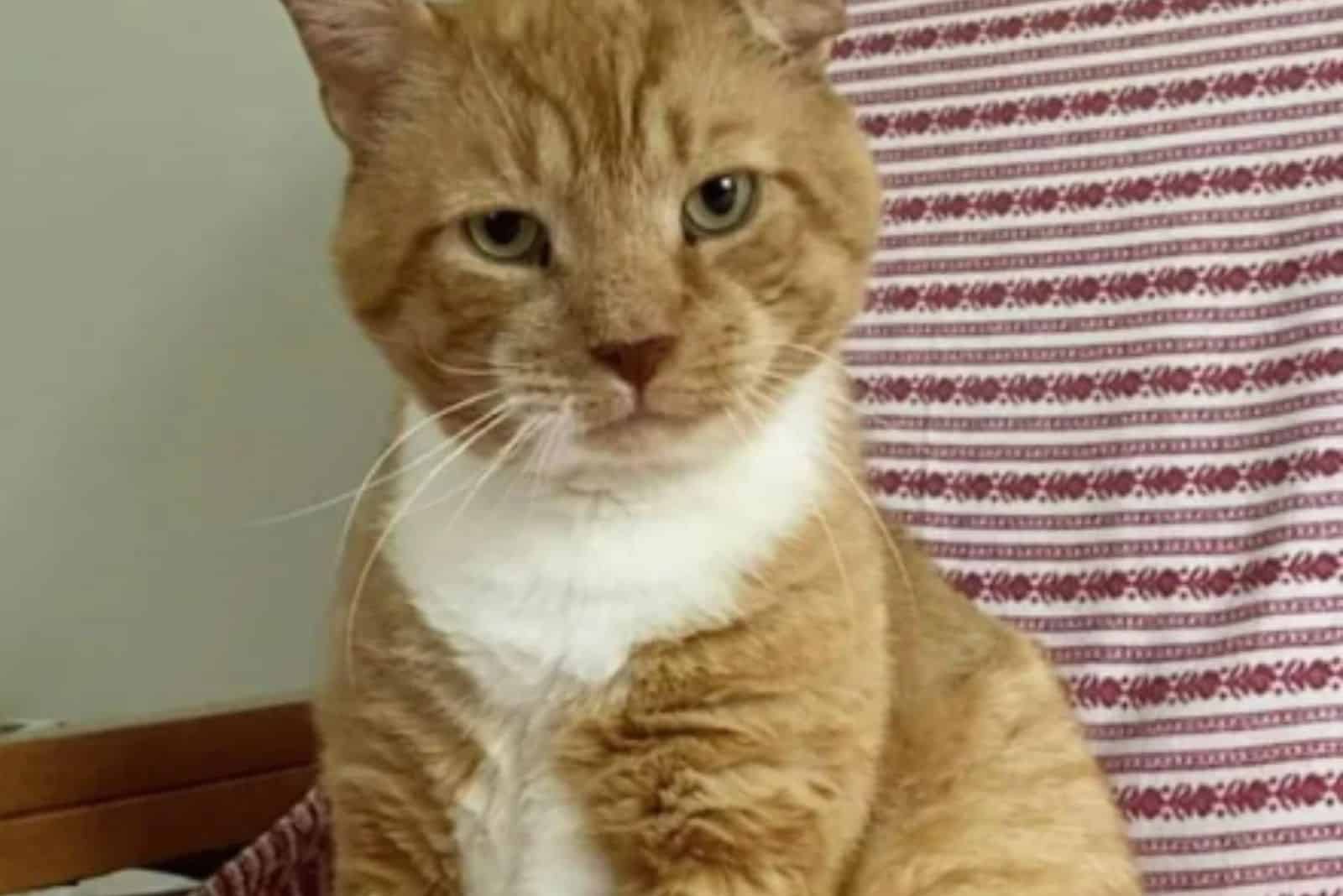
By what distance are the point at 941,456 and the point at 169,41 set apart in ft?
2.61

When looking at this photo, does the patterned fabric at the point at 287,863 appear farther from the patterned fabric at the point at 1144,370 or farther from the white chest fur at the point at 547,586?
the patterned fabric at the point at 1144,370

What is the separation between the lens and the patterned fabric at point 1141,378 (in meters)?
1.29

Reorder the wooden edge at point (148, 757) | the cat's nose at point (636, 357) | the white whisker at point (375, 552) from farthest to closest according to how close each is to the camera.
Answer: the wooden edge at point (148, 757), the white whisker at point (375, 552), the cat's nose at point (636, 357)

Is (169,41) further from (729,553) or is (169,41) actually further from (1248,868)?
(1248,868)

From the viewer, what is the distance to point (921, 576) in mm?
1221

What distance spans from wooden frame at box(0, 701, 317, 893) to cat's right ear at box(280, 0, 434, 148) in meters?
0.58

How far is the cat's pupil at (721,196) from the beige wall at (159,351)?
836mm

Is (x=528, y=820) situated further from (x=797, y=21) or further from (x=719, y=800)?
(x=797, y=21)

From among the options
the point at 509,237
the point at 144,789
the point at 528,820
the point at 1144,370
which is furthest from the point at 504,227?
the point at 144,789

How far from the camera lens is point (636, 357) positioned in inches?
38.2

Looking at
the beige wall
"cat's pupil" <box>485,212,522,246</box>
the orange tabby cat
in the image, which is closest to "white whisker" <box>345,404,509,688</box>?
the orange tabby cat

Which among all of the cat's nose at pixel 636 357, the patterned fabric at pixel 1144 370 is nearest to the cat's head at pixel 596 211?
the cat's nose at pixel 636 357

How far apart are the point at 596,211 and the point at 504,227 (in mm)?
54

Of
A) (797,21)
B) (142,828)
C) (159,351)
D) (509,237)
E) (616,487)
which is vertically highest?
(797,21)
